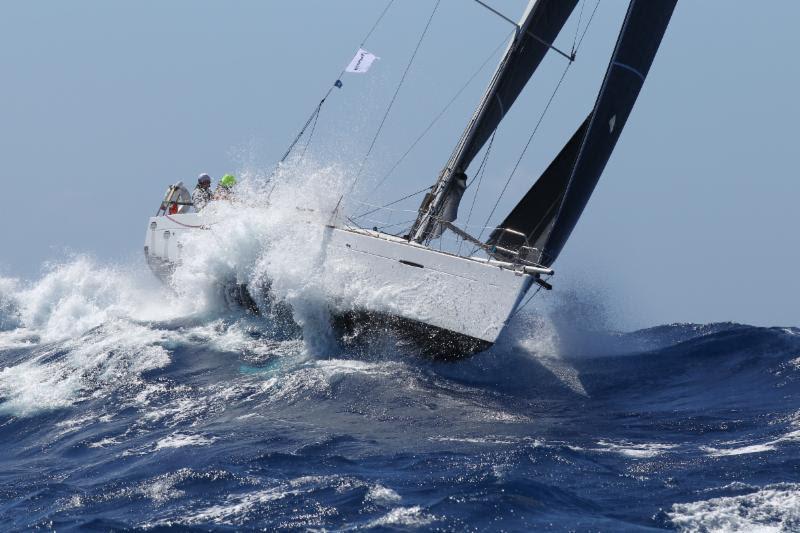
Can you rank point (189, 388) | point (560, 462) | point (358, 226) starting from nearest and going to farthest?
point (560, 462), point (189, 388), point (358, 226)

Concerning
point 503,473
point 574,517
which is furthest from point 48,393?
point 574,517

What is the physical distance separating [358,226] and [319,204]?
850mm

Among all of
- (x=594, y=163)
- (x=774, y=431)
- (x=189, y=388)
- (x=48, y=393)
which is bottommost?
(x=48, y=393)

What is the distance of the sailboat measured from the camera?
37.2 feet

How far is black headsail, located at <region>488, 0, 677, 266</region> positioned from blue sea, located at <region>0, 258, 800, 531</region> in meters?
1.72

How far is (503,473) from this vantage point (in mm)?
7004

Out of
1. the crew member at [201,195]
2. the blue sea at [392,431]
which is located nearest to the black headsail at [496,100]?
the blue sea at [392,431]

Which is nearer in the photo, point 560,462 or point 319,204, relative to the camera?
point 560,462

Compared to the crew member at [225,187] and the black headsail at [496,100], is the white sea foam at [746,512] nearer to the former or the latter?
the black headsail at [496,100]

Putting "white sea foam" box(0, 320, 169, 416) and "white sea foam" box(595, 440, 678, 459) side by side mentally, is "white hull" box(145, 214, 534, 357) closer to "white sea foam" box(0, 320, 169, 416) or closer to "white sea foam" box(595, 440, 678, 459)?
"white sea foam" box(0, 320, 169, 416)

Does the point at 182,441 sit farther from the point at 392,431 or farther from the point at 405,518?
the point at 405,518

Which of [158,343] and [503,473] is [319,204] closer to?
[158,343]

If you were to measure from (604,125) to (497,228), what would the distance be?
2048 millimetres

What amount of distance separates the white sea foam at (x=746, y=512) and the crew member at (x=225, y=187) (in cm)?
1207
